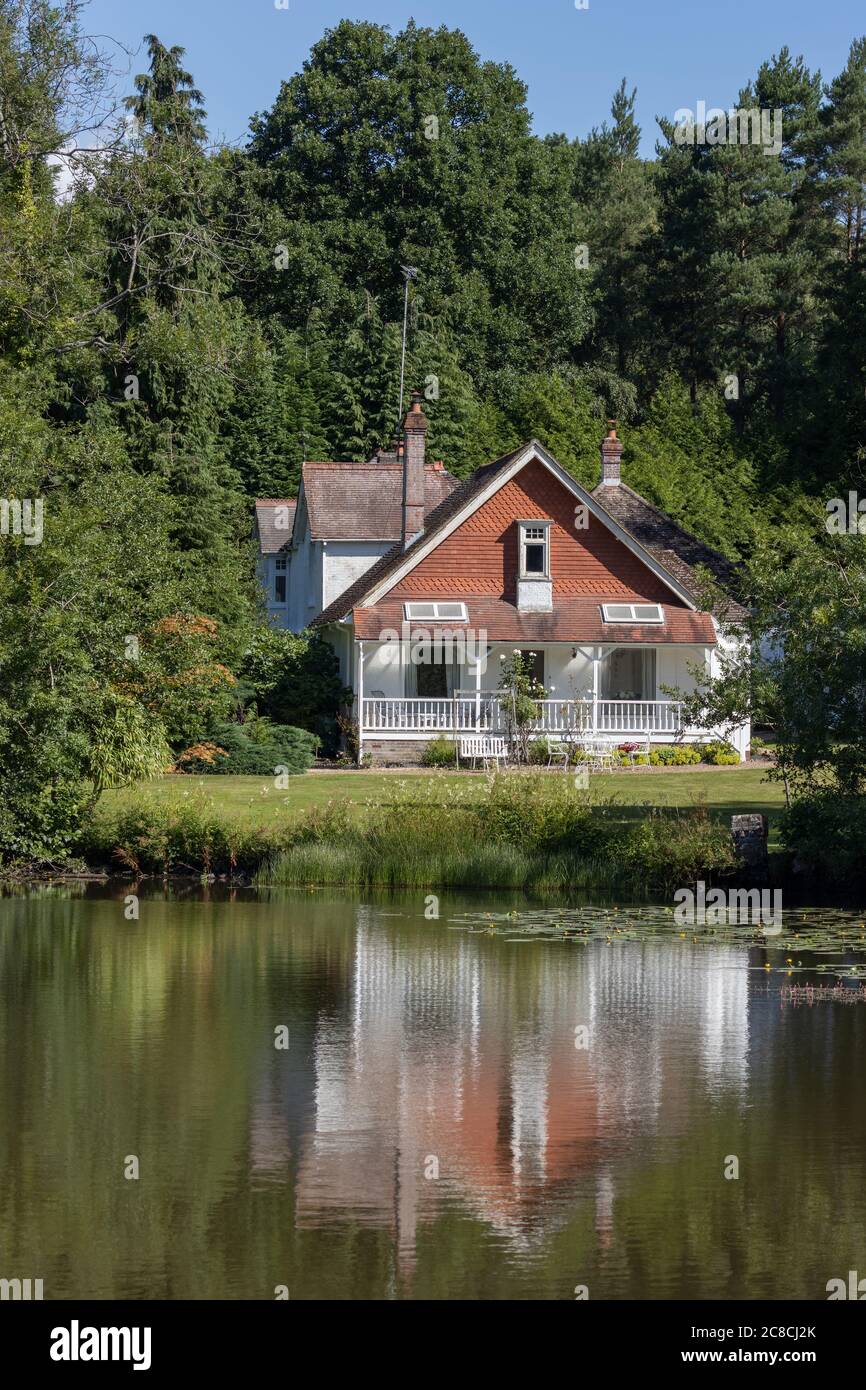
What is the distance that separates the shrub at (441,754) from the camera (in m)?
39.2

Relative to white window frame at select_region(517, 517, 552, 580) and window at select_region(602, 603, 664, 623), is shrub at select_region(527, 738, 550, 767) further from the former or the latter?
white window frame at select_region(517, 517, 552, 580)

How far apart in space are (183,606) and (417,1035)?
1621 cm

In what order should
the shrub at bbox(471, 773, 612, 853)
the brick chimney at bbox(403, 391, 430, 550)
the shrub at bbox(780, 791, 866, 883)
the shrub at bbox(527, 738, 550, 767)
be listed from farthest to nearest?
1. the brick chimney at bbox(403, 391, 430, 550)
2. the shrub at bbox(527, 738, 550, 767)
3. the shrub at bbox(471, 773, 612, 853)
4. the shrub at bbox(780, 791, 866, 883)

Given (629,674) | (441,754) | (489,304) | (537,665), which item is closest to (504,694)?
(441,754)

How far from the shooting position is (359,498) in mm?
51906

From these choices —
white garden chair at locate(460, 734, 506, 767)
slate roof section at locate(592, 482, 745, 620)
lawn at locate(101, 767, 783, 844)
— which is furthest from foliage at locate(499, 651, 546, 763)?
slate roof section at locate(592, 482, 745, 620)

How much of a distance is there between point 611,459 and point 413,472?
5.62 meters

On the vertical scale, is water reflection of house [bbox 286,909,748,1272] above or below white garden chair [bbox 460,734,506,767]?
below

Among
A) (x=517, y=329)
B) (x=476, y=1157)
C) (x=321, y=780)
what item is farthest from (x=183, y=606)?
(x=517, y=329)

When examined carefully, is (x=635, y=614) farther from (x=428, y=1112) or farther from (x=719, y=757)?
(x=428, y=1112)

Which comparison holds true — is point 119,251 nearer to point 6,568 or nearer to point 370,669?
point 370,669

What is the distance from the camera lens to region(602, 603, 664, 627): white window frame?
42062 millimetres

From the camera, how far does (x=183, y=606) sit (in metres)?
31.9

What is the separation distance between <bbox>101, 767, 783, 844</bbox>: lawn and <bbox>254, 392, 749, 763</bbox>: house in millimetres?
3294
